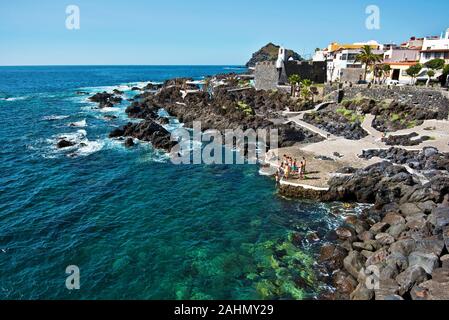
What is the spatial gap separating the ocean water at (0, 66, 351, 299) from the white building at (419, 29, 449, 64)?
4862 centimetres

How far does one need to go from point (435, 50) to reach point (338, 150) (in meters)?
39.8

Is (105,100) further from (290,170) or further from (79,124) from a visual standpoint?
(290,170)

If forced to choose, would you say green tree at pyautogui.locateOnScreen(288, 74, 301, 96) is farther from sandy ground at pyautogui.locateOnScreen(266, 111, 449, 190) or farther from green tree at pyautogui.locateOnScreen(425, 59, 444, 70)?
sandy ground at pyautogui.locateOnScreen(266, 111, 449, 190)

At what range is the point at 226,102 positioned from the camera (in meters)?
65.7

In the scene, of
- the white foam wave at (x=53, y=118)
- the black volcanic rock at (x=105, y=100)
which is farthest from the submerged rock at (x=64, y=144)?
the black volcanic rock at (x=105, y=100)

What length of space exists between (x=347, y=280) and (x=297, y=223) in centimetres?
708

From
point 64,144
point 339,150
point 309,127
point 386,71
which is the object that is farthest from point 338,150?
point 64,144

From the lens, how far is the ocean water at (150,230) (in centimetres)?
1883

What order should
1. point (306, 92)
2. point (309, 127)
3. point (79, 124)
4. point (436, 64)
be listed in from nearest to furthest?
point (309, 127)
point (436, 64)
point (79, 124)
point (306, 92)

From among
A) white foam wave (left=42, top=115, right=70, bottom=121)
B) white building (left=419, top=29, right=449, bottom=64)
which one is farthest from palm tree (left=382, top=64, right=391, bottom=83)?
white foam wave (left=42, top=115, right=70, bottom=121)

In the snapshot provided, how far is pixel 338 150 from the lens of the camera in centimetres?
3756

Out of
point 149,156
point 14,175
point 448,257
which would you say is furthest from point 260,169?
point 14,175

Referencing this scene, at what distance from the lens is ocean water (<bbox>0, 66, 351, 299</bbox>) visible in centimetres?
1883
